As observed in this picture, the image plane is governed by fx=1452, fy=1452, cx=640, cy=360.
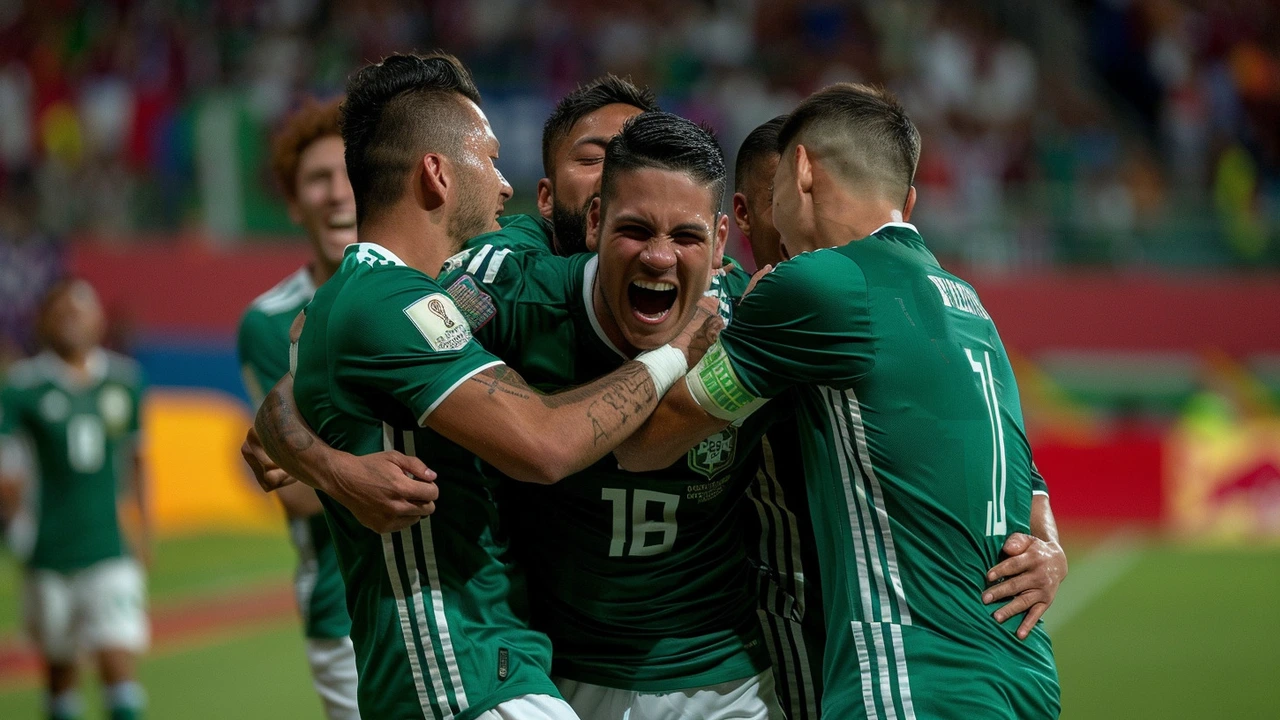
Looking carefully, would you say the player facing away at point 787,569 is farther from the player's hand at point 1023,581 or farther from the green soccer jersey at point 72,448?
the green soccer jersey at point 72,448

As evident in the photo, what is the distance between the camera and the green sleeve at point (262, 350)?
5.76m

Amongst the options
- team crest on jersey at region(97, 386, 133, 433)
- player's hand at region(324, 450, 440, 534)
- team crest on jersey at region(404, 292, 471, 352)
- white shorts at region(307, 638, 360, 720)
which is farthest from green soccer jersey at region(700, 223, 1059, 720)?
team crest on jersey at region(97, 386, 133, 433)

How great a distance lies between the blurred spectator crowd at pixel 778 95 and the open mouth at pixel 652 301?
1422 cm

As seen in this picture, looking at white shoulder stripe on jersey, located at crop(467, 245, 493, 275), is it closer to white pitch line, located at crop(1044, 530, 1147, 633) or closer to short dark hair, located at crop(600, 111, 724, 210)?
A: short dark hair, located at crop(600, 111, 724, 210)

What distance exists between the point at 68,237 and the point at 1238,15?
16718 mm

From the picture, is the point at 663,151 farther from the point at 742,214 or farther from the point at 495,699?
the point at 495,699

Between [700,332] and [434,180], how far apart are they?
82 cm

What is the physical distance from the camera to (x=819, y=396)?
144 inches

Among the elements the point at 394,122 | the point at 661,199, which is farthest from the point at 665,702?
the point at 394,122

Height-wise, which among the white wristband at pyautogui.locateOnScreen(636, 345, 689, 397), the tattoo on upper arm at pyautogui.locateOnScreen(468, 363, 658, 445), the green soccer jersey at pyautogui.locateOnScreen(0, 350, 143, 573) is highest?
the white wristband at pyautogui.locateOnScreen(636, 345, 689, 397)

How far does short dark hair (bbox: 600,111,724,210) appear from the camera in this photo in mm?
3795

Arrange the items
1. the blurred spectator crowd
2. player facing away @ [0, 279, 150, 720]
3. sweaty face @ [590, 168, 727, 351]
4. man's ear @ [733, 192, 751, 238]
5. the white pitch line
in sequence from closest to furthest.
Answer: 1. sweaty face @ [590, 168, 727, 351]
2. man's ear @ [733, 192, 751, 238]
3. player facing away @ [0, 279, 150, 720]
4. the white pitch line
5. the blurred spectator crowd

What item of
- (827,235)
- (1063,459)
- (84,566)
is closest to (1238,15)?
(1063,459)

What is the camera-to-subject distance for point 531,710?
3568 mm
